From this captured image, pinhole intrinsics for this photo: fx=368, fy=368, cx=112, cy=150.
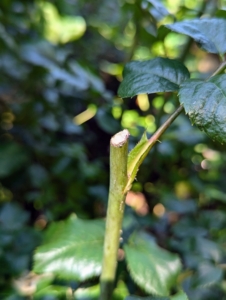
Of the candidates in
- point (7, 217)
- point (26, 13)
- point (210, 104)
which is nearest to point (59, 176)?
point (7, 217)

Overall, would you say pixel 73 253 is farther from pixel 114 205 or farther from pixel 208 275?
pixel 208 275

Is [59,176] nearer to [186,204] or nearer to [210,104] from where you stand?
[186,204]

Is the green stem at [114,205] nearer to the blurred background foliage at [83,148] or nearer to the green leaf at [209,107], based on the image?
the green leaf at [209,107]

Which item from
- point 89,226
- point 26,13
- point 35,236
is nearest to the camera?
point 89,226

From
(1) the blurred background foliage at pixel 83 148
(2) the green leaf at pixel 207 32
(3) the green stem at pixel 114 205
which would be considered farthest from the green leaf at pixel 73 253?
(2) the green leaf at pixel 207 32

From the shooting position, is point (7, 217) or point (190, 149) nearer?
point (7, 217)

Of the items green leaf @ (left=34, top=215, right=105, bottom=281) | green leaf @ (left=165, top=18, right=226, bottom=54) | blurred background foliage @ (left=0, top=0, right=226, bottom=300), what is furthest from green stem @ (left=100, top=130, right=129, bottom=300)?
blurred background foliage @ (left=0, top=0, right=226, bottom=300)
